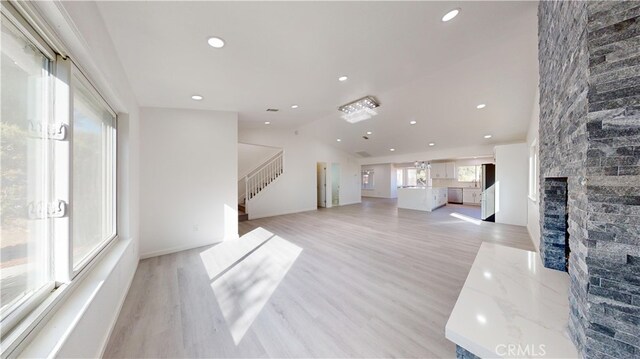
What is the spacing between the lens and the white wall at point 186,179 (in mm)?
3756

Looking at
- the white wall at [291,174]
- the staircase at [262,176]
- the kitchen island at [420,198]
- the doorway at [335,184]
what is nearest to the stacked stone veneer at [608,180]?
the white wall at [291,174]

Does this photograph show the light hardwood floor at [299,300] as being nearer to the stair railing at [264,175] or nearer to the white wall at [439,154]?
the stair railing at [264,175]

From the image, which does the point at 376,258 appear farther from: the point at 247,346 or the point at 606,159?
the point at 606,159

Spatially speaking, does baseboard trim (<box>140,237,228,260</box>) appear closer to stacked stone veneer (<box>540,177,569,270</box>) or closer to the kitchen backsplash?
stacked stone veneer (<box>540,177,569,270</box>)

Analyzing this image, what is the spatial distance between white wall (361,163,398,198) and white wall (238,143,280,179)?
25.4ft

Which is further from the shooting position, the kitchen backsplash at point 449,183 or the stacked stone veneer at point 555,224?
the kitchen backsplash at point 449,183

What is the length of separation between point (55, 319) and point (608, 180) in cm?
289

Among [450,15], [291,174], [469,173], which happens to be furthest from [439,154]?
[450,15]

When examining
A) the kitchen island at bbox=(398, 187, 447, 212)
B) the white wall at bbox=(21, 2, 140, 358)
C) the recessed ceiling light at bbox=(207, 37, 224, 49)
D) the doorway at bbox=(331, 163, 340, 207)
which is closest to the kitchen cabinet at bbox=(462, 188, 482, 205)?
the kitchen island at bbox=(398, 187, 447, 212)

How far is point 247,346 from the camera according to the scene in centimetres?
171

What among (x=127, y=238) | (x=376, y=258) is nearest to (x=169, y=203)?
(x=127, y=238)

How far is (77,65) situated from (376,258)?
4.04 meters

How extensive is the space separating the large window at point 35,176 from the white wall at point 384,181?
12.8 meters

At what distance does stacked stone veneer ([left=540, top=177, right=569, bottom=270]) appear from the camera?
1844 mm
